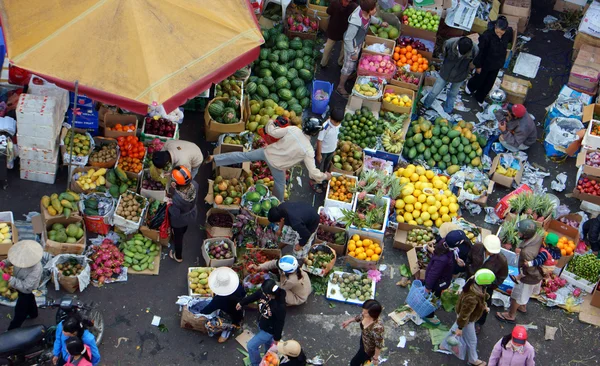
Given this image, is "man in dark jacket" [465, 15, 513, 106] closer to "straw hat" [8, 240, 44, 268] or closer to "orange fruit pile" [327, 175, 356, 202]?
"orange fruit pile" [327, 175, 356, 202]

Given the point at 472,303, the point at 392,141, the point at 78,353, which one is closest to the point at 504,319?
the point at 472,303

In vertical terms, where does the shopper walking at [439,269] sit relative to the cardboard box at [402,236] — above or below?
above

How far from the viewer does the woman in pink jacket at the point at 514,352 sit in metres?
7.80

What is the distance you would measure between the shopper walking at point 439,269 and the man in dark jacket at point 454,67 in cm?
395

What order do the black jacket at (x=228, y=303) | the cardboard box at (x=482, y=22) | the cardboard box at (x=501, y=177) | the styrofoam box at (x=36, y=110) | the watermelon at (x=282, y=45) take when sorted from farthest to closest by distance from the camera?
1. the cardboard box at (x=482, y=22)
2. the watermelon at (x=282, y=45)
3. the cardboard box at (x=501, y=177)
4. the styrofoam box at (x=36, y=110)
5. the black jacket at (x=228, y=303)

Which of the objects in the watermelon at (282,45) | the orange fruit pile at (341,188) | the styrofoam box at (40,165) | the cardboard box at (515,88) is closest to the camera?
the styrofoam box at (40,165)

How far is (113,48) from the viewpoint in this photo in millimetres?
8227

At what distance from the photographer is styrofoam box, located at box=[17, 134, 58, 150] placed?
31.2ft

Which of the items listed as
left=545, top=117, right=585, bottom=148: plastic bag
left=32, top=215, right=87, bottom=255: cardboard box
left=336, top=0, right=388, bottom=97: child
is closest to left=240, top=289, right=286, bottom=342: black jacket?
left=32, top=215, right=87, bottom=255: cardboard box

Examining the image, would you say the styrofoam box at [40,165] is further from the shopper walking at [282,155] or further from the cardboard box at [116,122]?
the shopper walking at [282,155]

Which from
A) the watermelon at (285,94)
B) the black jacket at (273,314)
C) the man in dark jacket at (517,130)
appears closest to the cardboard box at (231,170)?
the watermelon at (285,94)

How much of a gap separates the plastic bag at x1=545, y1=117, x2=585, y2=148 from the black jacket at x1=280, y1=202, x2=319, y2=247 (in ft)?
16.1

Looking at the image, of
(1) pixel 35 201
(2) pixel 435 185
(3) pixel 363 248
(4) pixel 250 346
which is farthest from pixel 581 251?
(1) pixel 35 201

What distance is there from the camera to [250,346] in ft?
27.0
